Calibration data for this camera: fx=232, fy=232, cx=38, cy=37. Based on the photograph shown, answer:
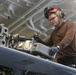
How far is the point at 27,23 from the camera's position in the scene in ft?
23.4

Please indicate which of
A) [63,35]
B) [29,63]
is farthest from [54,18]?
[29,63]

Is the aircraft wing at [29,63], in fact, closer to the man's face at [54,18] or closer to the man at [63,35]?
the man at [63,35]

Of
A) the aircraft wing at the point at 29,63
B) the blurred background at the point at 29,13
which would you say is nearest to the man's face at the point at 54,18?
the aircraft wing at the point at 29,63

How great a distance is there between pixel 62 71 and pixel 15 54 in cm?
42

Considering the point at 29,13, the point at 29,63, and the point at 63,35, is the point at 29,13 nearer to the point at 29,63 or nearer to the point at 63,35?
the point at 63,35

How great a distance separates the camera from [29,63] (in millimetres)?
1652

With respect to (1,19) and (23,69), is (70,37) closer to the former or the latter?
(23,69)

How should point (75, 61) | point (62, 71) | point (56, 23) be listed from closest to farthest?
point (62, 71) < point (75, 61) < point (56, 23)

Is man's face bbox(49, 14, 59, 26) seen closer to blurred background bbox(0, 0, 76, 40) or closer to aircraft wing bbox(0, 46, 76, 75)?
aircraft wing bbox(0, 46, 76, 75)

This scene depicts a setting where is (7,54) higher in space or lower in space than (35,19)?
higher

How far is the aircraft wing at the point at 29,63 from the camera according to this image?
1512mm

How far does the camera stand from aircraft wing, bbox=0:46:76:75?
4.96ft

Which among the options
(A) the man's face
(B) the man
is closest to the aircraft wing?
(B) the man

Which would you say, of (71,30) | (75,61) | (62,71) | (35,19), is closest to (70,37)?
(71,30)
